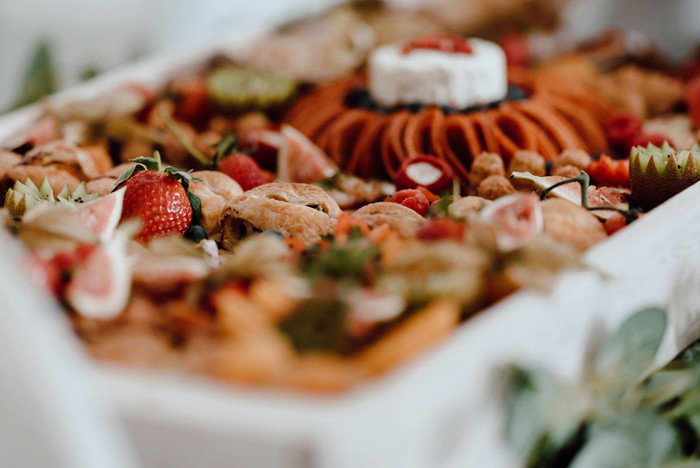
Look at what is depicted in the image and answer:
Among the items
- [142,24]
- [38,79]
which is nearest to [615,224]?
[38,79]

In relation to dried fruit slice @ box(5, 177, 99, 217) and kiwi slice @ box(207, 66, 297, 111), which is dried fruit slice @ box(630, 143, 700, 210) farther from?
kiwi slice @ box(207, 66, 297, 111)

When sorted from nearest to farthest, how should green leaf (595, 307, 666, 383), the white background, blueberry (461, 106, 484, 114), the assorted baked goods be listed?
the assorted baked goods
green leaf (595, 307, 666, 383)
blueberry (461, 106, 484, 114)
the white background

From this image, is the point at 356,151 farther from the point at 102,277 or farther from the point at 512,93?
the point at 102,277

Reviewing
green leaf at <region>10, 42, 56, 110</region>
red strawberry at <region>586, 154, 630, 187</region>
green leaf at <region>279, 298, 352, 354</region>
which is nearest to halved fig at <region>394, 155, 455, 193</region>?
red strawberry at <region>586, 154, 630, 187</region>

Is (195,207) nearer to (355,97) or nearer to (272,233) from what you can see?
(272,233)

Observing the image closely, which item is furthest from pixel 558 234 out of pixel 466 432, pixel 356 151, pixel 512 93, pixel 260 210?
pixel 512 93

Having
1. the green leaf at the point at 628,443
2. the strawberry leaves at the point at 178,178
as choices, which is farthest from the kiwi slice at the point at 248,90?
the green leaf at the point at 628,443

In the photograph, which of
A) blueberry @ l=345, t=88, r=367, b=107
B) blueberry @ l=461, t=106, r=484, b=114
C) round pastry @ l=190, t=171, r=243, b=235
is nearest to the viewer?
round pastry @ l=190, t=171, r=243, b=235
